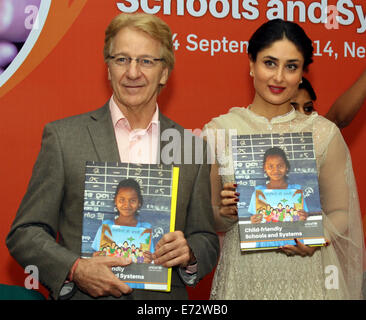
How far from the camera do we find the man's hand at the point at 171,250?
1932 millimetres

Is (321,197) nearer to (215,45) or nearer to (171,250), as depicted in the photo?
(171,250)

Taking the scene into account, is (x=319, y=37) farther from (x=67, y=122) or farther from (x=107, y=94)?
(x=67, y=122)

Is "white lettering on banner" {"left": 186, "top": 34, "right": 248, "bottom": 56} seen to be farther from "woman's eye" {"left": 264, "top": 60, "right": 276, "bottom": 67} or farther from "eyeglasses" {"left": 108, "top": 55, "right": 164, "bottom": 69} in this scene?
"eyeglasses" {"left": 108, "top": 55, "right": 164, "bottom": 69}

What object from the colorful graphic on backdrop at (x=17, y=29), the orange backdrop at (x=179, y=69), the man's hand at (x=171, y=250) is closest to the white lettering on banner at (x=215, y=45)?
the orange backdrop at (x=179, y=69)

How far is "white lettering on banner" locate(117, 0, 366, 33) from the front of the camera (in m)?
3.34

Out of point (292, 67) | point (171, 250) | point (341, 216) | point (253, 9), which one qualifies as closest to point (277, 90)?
point (292, 67)

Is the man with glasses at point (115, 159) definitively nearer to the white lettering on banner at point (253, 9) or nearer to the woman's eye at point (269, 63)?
the woman's eye at point (269, 63)

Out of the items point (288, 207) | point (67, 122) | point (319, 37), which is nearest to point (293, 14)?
point (319, 37)

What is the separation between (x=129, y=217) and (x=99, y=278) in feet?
0.78

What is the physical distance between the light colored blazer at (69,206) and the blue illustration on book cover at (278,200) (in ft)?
0.52

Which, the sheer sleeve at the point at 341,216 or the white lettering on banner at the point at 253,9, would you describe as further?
the white lettering on banner at the point at 253,9

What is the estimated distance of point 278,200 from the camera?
2141 millimetres

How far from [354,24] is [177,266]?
2350mm

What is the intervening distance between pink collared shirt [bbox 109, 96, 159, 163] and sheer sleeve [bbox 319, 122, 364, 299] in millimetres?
757
